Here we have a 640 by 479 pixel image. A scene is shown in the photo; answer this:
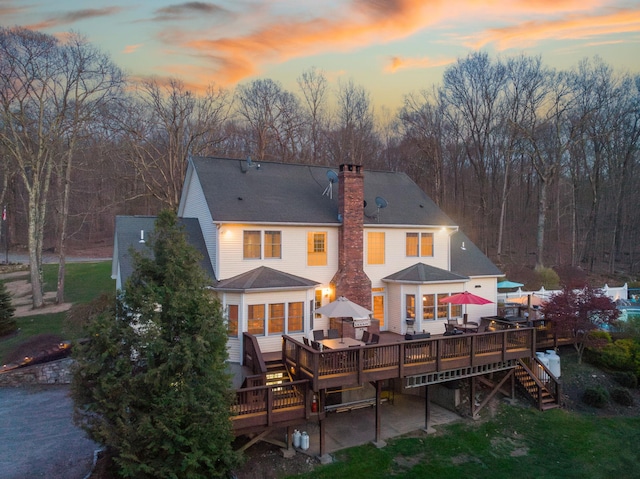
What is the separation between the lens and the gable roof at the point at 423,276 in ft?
51.4

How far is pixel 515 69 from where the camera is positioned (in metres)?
30.9

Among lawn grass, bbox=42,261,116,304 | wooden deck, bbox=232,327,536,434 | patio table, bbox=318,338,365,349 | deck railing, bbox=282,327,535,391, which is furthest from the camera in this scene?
lawn grass, bbox=42,261,116,304

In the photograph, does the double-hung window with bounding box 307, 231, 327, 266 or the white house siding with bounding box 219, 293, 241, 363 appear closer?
the white house siding with bounding box 219, 293, 241, 363

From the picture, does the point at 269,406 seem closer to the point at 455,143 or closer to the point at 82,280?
the point at 82,280

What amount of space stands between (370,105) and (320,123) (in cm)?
520

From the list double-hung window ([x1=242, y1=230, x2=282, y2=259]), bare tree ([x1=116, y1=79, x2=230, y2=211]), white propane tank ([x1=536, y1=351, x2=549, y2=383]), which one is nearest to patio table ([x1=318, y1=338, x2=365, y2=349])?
double-hung window ([x1=242, y1=230, x2=282, y2=259])

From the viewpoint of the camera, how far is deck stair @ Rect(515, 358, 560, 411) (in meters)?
13.4

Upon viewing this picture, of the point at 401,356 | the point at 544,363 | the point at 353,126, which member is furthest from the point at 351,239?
the point at 353,126

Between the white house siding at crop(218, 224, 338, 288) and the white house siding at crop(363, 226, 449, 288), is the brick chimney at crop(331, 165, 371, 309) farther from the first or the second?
the white house siding at crop(363, 226, 449, 288)

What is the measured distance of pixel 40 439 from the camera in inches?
407

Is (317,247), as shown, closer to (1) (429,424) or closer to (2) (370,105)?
(1) (429,424)

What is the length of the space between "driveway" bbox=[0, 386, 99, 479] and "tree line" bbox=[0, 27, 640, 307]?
1436cm

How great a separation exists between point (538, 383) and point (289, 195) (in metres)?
11.3

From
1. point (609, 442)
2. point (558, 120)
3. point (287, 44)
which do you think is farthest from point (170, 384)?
point (558, 120)
